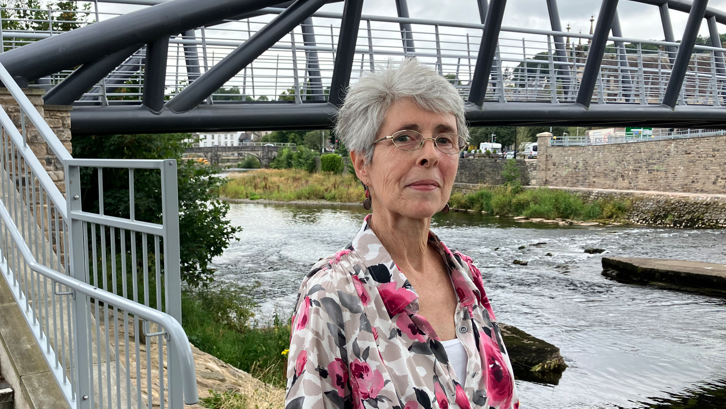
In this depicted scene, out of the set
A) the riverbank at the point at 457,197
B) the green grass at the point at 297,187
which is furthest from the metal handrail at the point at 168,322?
the green grass at the point at 297,187

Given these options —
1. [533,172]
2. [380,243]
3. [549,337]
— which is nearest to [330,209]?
[533,172]

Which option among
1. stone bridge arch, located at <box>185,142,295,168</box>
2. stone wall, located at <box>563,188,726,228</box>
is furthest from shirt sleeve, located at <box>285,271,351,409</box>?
stone bridge arch, located at <box>185,142,295,168</box>

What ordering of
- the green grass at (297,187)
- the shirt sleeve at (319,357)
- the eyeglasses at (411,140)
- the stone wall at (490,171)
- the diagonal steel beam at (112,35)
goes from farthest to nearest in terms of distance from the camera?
1. the stone wall at (490,171)
2. the green grass at (297,187)
3. the diagonal steel beam at (112,35)
4. the eyeglasses at (411,140)
5. the shirt sleeve at (319,357)

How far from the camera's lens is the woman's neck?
172 centimetres

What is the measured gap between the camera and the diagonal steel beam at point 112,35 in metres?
6.09

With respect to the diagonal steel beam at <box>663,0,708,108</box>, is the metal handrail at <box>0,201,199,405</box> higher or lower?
lower

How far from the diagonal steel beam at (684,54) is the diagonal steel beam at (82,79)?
26.9 feet

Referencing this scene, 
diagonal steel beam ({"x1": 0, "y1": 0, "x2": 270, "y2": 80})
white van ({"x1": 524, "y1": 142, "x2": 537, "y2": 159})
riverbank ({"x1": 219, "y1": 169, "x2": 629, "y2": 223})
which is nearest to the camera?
diagonal steel beam ({"x1": 0, "y1": 0, "x2": 270, "y2": 80})

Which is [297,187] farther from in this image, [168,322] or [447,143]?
[447,143]

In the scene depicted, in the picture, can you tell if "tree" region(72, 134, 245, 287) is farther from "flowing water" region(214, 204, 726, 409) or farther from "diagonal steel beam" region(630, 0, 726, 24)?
"diagonal steel beam" region(630, 0, 726, 24)

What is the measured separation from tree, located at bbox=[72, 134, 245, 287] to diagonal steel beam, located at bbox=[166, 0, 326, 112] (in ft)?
4.93

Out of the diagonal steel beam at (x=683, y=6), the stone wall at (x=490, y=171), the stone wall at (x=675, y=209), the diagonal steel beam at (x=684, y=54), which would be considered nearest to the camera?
the diagonal steel beam at (x=684, y=54)

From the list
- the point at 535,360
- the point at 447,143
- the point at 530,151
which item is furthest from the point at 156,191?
the point at 530,151

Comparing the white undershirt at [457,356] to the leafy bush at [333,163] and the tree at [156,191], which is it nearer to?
the tree at [156,191]
